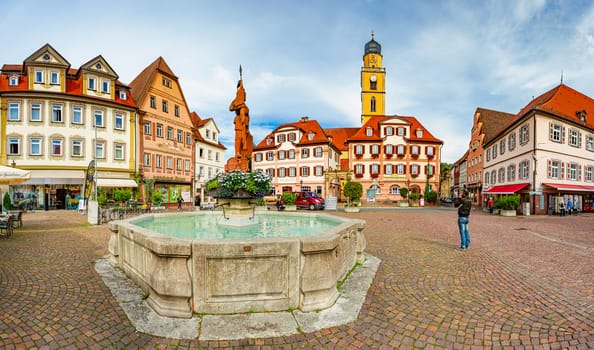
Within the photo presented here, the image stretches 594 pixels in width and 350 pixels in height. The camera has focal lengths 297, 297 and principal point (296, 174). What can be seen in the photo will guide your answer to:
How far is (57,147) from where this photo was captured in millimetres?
26219

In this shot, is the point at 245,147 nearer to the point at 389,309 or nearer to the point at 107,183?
the point at 389,309

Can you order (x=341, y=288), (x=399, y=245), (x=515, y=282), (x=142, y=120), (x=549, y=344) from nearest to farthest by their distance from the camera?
1. (x=549, y=344)
2. (x=341, y=288)
3. (x=515, y=282)
4. (x=399, y=245)
5. (x=142, y=120)

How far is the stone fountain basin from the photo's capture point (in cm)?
376

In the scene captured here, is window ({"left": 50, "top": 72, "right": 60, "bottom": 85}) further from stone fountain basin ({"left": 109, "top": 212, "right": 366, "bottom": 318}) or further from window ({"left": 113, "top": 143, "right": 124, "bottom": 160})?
stone fountain basin ({"left": 109, "top": 212, "right": 366, "bottom": 318})

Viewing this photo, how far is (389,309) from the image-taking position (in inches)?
168

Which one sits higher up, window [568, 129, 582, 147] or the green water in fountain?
window [568, 129, 582, 147]

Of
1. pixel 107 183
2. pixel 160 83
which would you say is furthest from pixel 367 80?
pixel 107 183

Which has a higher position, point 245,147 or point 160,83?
point 160,83

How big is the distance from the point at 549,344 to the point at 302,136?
44932 mm

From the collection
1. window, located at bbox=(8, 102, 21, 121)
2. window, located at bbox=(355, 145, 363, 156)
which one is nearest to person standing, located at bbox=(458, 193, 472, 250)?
window, located at bbox=(8, 102, 21, 121)

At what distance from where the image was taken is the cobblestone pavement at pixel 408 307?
3.37m

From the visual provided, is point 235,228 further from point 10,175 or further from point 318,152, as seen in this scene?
point 318,152

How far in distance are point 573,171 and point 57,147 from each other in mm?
46836


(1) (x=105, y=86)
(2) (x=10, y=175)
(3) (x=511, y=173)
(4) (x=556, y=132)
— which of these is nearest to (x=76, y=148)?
(1) (x=105, y=86)
